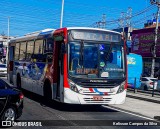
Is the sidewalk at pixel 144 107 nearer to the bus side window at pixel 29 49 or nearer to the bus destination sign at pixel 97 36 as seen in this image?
the bus destination sign at pixel 97 36

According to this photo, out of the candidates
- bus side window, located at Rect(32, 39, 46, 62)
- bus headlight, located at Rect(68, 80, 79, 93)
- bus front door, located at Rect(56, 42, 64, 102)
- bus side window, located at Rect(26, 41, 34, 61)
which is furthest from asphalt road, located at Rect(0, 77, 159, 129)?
bus side window, located at Rect(26, 41, 34, 61)

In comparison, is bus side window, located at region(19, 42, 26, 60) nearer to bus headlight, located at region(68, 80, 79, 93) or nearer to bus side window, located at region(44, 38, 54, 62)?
bus side window, located at region(44, 38, 54, 62)

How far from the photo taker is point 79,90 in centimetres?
1248

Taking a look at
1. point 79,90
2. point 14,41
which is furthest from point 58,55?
point 14,41

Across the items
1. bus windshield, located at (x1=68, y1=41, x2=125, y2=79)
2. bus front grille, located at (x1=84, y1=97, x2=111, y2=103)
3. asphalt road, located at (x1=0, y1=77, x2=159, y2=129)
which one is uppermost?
bus windshield, located at (x1=68, y1=41, x2=125, y2=79)

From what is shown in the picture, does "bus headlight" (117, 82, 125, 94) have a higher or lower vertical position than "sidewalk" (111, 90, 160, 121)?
higher

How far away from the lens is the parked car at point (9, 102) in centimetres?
887

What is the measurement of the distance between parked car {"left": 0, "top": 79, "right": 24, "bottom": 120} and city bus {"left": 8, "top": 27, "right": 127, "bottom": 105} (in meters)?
3.24

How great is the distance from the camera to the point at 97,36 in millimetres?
13141

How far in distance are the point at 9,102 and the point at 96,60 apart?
4656 mm

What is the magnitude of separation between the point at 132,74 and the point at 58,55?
14259 mm

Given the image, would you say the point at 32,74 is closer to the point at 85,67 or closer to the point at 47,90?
the point at 47,90

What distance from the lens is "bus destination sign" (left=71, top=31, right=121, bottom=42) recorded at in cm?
1287

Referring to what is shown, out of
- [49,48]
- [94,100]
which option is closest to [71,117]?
[94,100]
